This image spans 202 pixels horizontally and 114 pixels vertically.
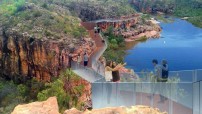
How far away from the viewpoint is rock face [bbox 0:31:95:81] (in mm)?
39094

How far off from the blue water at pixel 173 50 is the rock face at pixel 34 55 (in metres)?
12.8

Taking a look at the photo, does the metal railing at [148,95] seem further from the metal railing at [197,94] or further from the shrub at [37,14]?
the shrub at [37,14]

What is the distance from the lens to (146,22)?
94000mm

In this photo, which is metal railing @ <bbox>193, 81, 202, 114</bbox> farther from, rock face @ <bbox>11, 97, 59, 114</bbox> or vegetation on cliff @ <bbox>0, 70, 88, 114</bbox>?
vegetation on cliff @ <bbox>0, 70, 88, 114</bbox>

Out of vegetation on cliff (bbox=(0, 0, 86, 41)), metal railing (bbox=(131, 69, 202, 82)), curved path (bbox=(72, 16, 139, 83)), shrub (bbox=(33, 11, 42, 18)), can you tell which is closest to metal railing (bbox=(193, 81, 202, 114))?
metal railing (bbox=(131, 69, 202, 82))

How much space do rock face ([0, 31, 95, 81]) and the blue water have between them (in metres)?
12.8

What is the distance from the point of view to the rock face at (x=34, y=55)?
128ft

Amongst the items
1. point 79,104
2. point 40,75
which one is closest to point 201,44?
point 40,75

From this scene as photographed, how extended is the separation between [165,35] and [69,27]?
43384 mm

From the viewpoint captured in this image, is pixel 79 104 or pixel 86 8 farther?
pixel 86 8

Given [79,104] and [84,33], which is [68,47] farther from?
[79,104]

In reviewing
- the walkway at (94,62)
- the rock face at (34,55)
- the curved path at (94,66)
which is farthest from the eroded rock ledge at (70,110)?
the rock face at (34,55)

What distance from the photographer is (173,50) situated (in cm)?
6944

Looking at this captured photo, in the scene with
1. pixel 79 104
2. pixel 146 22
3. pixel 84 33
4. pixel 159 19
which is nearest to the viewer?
pixel 79 104
